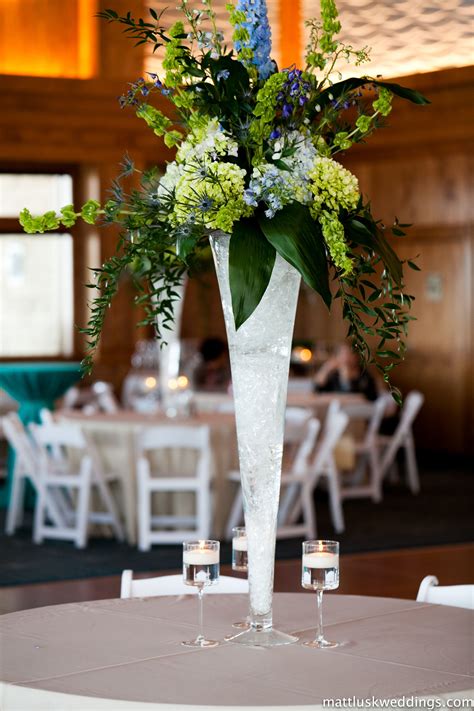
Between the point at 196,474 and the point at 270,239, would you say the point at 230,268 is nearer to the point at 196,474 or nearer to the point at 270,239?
the point at 270,239

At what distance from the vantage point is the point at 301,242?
2211 mm

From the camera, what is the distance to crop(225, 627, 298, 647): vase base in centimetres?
232

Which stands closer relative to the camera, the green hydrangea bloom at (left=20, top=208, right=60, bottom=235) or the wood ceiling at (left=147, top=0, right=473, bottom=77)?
the green hydrangea bloom at (left=20, top=208, right=60, bottom=235)

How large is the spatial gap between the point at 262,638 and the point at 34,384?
6.89 meters

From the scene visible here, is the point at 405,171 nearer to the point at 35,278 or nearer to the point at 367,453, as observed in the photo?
the point at 35,278

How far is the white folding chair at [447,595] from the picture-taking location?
2.84 metres

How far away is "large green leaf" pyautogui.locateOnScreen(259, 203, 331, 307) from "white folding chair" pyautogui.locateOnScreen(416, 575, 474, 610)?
0.98 meters

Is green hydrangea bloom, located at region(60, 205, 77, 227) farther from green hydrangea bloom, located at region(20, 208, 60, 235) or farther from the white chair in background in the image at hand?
the white chair in background

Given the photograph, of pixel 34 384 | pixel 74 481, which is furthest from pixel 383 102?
pixel 34 384

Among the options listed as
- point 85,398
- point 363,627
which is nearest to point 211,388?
point 85,398

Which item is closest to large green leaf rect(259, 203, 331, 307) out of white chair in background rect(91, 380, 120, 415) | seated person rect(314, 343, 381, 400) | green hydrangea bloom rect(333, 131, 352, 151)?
green hydrangea bloom rect(333, 131, 352, 151)

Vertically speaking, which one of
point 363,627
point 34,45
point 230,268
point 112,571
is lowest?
point 112,571

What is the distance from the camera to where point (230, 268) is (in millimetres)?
2232

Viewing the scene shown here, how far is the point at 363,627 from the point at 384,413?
7991mm
